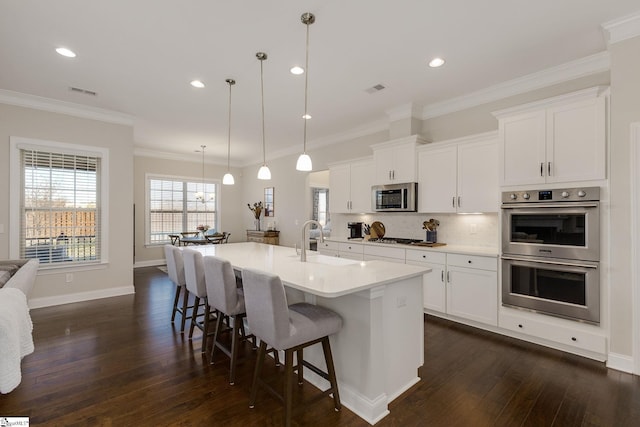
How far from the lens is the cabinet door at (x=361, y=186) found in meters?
4.96

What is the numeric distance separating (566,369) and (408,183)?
8.57ft

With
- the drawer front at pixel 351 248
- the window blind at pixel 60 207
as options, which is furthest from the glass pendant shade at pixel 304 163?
the window blind at pixel 60 207

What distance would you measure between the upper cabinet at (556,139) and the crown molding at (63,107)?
17.7ft

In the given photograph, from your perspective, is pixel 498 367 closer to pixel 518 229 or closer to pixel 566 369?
pixel 566 369

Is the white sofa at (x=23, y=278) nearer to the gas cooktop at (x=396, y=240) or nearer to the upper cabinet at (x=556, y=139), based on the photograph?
the gas cooktop at (x=396, y=240)

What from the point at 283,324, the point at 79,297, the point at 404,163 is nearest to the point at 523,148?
the point at 404,163

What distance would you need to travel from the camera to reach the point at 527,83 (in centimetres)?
350

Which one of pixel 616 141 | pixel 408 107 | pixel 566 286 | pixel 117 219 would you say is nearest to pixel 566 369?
pixel 566 286

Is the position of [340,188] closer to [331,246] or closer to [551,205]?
[331,246]

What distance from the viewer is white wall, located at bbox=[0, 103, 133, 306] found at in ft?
13.2

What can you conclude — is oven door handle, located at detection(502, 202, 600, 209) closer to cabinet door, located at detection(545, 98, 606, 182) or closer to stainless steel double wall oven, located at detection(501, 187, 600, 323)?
stainless steel double wall oven, located at detection(501, 187, 600, 323)

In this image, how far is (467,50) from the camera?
2.95 metres

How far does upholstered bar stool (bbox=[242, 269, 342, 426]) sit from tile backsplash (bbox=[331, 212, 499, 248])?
8.89 ft

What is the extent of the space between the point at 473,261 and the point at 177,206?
7.26m
